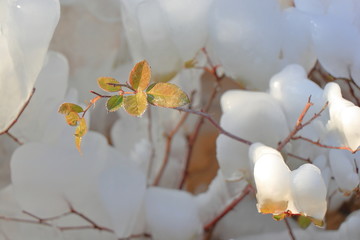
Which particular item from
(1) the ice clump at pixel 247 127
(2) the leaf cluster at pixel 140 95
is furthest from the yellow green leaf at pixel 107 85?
(1) the ice clump at pixel 247 127

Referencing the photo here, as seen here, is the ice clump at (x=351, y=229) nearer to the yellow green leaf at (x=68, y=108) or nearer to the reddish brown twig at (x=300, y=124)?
the reddish brown twig at (x=300, y=124)

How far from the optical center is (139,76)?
1.68 feet

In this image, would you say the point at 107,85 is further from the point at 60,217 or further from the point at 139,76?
the point at 60,217

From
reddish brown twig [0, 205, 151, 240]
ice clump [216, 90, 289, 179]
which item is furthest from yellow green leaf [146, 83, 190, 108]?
reddish brown twig [0, 205, 151, 240]

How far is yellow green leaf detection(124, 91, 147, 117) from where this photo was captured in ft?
1.63

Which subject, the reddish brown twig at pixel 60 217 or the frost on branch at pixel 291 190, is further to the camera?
the reddish brown twig at pixel 60 217

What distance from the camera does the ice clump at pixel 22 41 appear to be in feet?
1.81

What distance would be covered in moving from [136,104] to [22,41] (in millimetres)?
139

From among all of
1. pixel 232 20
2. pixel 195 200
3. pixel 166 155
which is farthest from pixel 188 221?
pixel 232 20

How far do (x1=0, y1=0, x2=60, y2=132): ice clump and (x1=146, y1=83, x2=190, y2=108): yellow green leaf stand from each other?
0.41 feet

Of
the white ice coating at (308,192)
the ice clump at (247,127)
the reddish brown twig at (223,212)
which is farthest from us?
the reddish brown twig at (223,212)

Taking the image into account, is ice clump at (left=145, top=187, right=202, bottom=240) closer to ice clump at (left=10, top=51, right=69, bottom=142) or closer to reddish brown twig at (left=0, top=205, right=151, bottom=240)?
reddish brown twig at (left=0, top=205, right=151, bottom=240)

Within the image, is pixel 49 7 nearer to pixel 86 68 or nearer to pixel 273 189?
pixel 273 189

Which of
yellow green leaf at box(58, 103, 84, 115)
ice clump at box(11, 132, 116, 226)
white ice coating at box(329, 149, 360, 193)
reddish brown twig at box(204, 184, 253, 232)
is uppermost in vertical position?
yellow green leaf at box(58, 103, 84, 115)
